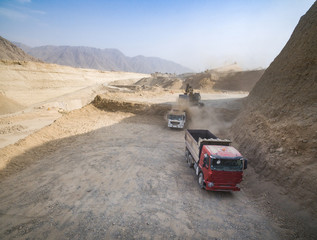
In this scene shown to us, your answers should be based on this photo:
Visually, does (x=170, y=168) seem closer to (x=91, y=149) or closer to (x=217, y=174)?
(x=217, y=174)

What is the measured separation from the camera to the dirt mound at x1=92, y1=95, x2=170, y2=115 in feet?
84.7

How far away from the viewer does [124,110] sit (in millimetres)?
26875

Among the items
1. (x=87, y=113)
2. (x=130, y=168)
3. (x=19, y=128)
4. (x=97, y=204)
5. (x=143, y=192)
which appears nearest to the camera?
(x=97, y=204)

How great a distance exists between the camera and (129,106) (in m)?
27.0

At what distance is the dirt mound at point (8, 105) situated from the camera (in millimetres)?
27652

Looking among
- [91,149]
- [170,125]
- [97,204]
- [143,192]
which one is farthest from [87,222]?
[170,125]

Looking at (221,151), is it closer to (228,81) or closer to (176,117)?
(176,117)

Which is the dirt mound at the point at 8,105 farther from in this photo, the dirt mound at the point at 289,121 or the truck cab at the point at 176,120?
the dirt mound at the point at 289,121

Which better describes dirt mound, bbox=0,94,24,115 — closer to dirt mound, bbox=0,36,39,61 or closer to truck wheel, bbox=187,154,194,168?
truck wheel, bbox=187,154,194,168

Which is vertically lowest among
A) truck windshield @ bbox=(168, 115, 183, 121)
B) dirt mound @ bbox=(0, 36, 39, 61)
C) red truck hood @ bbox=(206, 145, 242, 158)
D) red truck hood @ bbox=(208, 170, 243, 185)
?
truck windshield @ bbox=(168, 115, 183, 121)

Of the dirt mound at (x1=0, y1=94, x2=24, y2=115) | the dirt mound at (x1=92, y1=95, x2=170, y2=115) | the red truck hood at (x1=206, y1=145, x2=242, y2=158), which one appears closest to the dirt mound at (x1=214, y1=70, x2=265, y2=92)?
the dirt mound at (x1=92, y1=95, x2=170, y2=115)

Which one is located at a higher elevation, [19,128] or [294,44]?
[294,44]

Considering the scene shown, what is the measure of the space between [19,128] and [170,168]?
17313 mm

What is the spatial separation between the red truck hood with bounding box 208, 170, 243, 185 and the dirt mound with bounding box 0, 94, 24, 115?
30.5 meters
